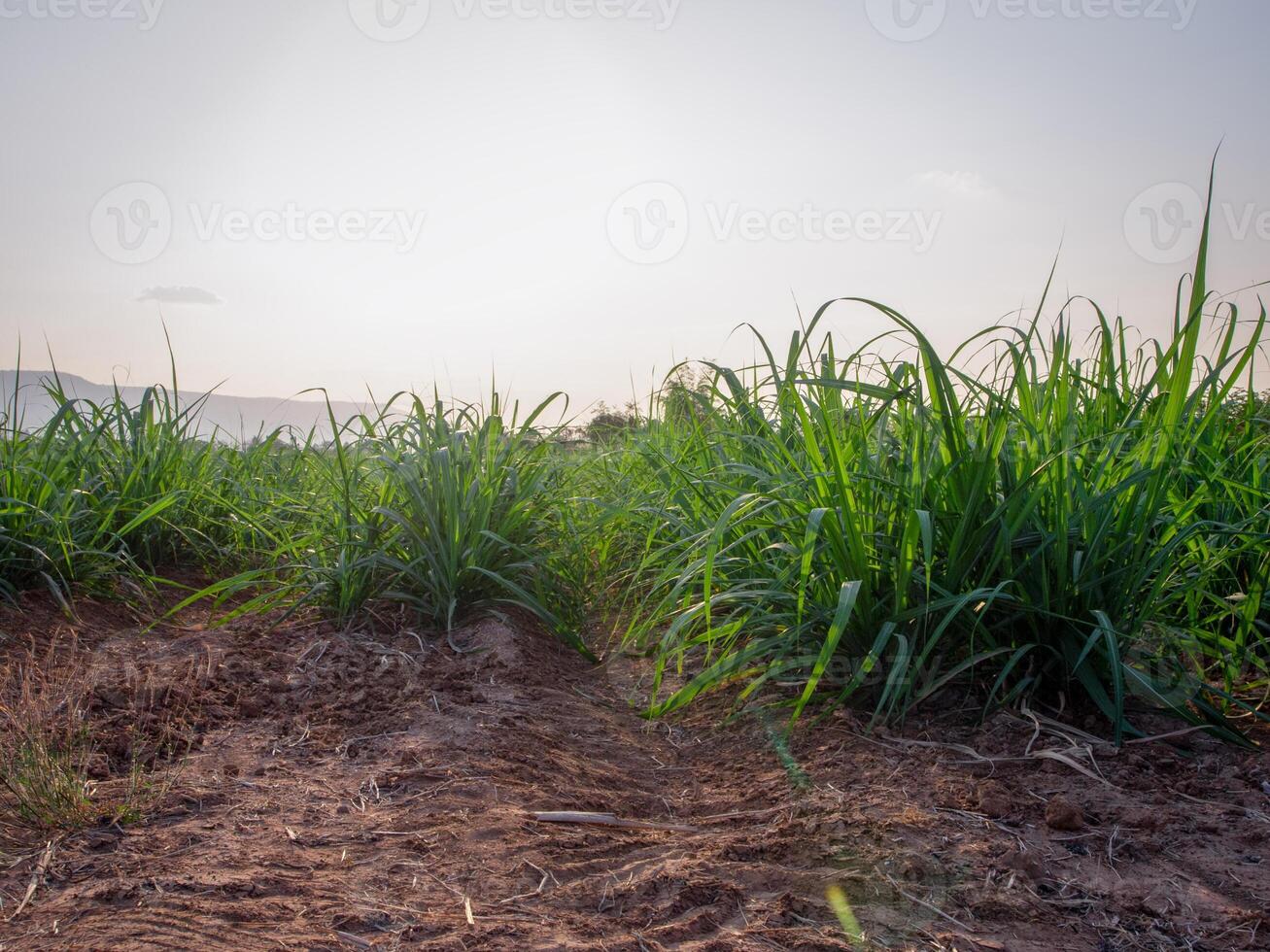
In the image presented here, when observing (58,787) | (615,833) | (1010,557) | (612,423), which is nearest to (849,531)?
(1010,557)

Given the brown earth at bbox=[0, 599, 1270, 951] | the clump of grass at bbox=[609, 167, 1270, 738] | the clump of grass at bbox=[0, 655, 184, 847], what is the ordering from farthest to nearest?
the clump of grass at bbox=[609, 167, 1270, 738], the clump of grass at bbox=[0, 655, 184, 847], the brown earth at bbox=[0, 599, 1270, 951]

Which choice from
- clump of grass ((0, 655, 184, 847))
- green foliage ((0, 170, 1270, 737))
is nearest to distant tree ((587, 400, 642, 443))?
green foliage ((0, 170, 1270, 737))

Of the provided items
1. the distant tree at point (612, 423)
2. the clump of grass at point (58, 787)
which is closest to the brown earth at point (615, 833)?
the clump of grass at point (58, 787)

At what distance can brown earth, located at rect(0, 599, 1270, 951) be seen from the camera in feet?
4.04

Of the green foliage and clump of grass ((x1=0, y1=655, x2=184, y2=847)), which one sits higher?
the green foliage

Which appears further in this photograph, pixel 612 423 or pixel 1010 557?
pixel 612 423

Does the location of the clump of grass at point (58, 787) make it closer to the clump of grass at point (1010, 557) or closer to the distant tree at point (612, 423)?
the clump of grass at point (1010, 557)

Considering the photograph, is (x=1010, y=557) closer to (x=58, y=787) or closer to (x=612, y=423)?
(x=58, y=787)

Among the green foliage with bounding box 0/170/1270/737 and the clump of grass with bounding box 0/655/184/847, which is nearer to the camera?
→ the clump of grass with bounding box 0/655/184/847

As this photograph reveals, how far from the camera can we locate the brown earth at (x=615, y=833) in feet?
4.04

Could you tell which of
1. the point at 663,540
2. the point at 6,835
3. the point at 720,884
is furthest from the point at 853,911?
the point at 663,540

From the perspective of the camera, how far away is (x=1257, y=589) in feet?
6.76

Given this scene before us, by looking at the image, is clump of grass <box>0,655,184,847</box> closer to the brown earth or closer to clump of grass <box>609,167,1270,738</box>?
the brown earth

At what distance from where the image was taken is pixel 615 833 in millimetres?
1584
